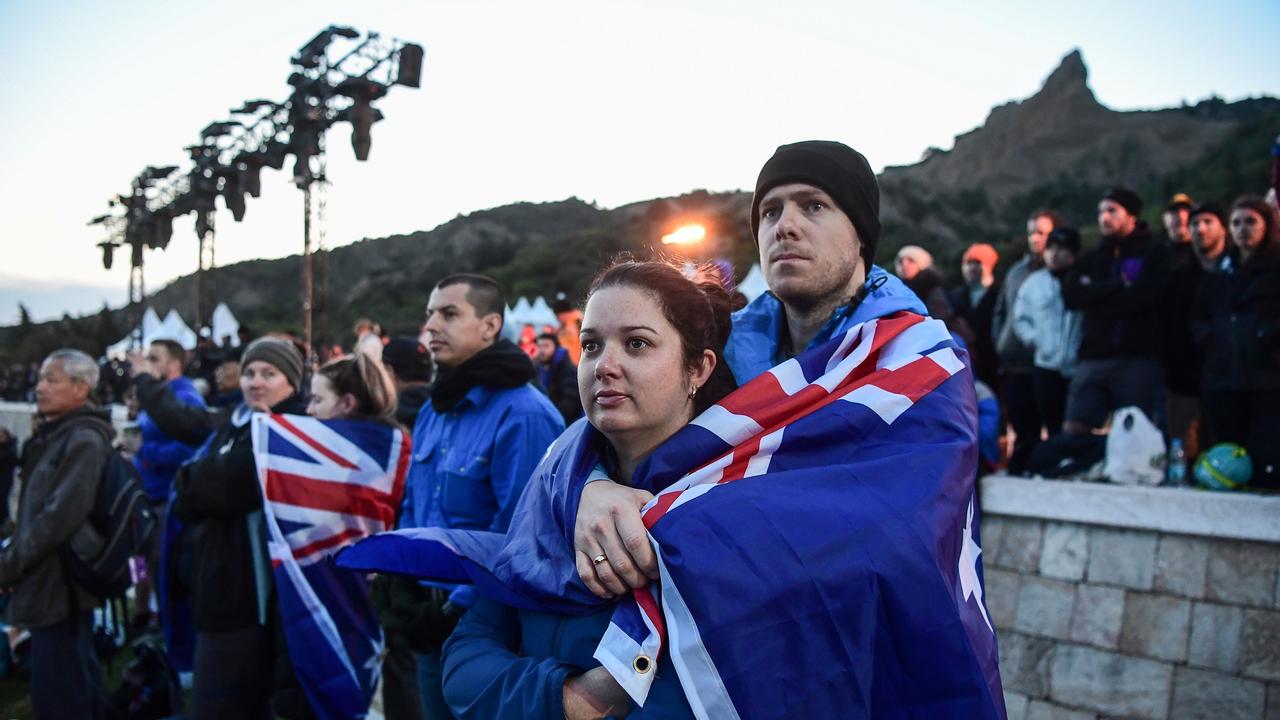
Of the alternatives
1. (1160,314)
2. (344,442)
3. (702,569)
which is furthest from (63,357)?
(1160,314)

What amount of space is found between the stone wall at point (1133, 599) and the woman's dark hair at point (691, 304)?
111 inches

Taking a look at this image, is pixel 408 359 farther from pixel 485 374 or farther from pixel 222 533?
pixel 485 374

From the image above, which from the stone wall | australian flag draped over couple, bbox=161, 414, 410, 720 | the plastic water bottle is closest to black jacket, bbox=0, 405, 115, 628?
australian flag draped over couple, bbox=161, 414, 410, 720

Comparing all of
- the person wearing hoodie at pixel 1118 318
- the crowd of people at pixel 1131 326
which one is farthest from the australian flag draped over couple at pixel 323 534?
the person wearing hoodie at pixel 1118 318

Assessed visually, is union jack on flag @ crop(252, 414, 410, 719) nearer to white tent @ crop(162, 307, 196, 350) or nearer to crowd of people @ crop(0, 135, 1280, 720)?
crowd of people @ crop(0, 135, 1280, 720)

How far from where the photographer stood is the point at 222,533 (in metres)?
3.55

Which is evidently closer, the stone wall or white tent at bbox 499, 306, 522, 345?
white tent at bbox 499, 306, 522, 345

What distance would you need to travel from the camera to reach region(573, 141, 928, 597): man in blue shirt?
1.94 metres

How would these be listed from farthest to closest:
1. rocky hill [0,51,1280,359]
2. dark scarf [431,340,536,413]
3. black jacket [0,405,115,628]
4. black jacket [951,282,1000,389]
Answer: rocky hill [0,51,1280,359]
black jacket [951,282,1000,389]
black jacket [0,405,115,628]
dark scarf [431,340,536,413]

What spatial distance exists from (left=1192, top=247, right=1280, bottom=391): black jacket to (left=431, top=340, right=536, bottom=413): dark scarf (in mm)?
3544

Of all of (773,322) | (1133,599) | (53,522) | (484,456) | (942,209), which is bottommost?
(1133,599)

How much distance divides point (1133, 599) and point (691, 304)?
121 inches

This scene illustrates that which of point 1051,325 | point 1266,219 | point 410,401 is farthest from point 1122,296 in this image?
point 410,401

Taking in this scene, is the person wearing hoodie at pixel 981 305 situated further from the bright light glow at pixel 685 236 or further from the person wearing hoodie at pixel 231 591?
the person wearing hoodie at pixel 231 591
